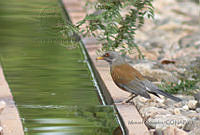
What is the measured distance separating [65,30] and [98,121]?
69.3 inches

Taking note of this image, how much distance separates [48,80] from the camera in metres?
7.44

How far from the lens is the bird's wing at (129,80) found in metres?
6.31

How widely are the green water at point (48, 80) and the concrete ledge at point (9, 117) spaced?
121 millimetres

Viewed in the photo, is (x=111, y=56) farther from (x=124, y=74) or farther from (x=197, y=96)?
(x=197, y=96)

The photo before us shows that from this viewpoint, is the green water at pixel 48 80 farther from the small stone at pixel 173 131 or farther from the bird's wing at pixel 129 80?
the small stone at pixel 173 131

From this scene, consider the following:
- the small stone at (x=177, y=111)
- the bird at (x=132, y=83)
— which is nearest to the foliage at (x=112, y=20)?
the bird at (x=132, y=83)

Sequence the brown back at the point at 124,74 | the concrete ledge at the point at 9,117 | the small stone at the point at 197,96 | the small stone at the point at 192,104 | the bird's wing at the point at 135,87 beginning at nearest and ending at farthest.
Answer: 1. the concrete ledge at the point at 9,117
2. the bird's wing at the point at 135,87
3. the brown back at the point at 124,74
4. the small stone at the point at 192,104
5. the small stone at the point at 197,96

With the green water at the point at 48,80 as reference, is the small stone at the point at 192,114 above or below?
below

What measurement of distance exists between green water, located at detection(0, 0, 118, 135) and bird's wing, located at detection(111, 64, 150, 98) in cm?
37

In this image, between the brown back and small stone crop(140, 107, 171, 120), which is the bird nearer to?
the brown back

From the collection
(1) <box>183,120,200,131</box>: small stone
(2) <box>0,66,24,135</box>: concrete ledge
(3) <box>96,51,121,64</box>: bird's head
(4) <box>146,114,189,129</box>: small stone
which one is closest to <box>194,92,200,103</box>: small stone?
(4) <box>146,114,189,129</box>: small stone

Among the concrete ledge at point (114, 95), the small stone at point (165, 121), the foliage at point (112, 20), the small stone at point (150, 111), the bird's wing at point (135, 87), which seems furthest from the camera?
the foliage at point (112, 20)

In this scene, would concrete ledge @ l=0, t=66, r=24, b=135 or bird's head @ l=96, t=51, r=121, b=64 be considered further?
bird's head @ l=96, t=51, r=121, b=64

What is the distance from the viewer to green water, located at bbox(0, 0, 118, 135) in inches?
230
